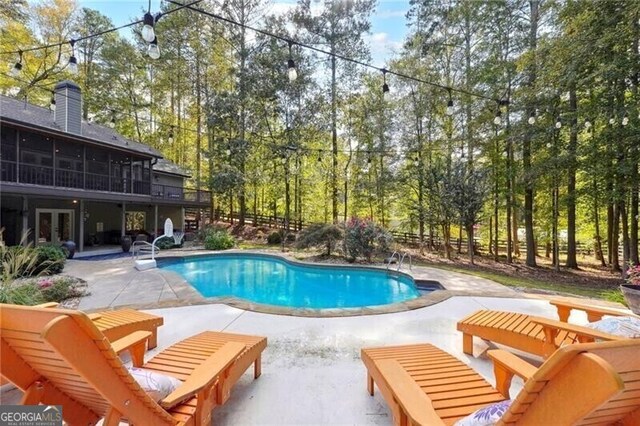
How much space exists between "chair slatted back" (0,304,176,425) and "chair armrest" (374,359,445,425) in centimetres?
134

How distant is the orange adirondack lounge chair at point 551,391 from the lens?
1046 millimetres

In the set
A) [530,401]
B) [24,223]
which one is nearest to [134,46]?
[24,223]

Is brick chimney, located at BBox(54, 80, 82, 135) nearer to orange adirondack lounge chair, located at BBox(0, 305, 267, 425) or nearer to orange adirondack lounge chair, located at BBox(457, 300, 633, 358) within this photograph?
orange adirondack lounge chair, located at BBox(0, 305, 267, 425)

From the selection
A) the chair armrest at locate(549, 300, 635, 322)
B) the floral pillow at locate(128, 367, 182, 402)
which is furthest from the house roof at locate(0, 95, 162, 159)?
the chair armrest at locate(549, 300, 635, 322)

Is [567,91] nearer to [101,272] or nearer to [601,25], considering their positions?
[601,25]

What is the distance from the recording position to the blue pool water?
25.3 feet

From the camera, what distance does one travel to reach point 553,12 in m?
10.6

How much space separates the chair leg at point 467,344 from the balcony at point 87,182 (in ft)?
44.8

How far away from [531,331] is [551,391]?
Answer: 2449mm

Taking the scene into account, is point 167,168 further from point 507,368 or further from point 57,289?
point 507,368

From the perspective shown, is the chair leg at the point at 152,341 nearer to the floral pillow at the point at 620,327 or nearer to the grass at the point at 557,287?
the floral pillow at the point at 620,327

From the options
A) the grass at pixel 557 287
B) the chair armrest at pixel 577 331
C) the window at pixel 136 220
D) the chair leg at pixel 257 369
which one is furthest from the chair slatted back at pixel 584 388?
the window at pixel 136 220

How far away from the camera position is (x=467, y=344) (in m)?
3.49

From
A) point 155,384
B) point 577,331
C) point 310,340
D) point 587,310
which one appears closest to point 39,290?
point 310,340
